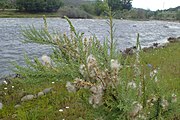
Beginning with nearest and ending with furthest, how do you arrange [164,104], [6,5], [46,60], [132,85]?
[46,60] < [132,85] < [164,104] < [6,5]

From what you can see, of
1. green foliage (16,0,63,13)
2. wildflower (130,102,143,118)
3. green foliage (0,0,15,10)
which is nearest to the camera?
wildflower (130,102,143,118)

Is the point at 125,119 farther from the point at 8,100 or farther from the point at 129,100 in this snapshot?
the point at 8,100

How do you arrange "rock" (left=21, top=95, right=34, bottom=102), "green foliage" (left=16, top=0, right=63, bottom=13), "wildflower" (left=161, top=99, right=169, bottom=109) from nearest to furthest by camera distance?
1. "wildflower" (left=161, top=99, right=169, bottom=109)
2. "rock" (left=21, top=95, right=34, bottom=102)
3. "green foliage" (left=16, top=0, right=63, bottom=13)

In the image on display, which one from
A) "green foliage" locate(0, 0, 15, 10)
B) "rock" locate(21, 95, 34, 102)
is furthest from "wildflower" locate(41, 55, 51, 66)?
"green foliage" locate(0, 0, 15, 10)

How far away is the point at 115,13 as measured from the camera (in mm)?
2455

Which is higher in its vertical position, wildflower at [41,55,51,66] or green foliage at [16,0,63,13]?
wildflower at [41,55,51,66]

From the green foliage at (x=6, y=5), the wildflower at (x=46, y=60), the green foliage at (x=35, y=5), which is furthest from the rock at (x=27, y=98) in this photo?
the green foliage at (x=6, y=5)

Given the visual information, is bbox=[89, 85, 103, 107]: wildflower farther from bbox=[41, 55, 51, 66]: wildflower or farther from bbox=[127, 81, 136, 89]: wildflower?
bbox=[41, 55, 51, 66]: wildflower

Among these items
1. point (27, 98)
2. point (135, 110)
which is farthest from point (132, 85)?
point (27, 98)

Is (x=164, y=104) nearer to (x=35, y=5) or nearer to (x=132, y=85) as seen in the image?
(x=132, y=85)

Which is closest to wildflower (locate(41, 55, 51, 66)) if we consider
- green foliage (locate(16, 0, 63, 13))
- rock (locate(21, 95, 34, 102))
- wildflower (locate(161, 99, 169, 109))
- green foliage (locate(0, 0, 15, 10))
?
wildflower (locate(161, 99, 169, 109))

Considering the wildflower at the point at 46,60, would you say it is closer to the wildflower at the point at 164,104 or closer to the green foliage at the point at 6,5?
the wildflower at the point at 164,104

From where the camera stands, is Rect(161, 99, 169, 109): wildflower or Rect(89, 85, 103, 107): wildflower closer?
Rect(89, 85, 103, 107): wildflower

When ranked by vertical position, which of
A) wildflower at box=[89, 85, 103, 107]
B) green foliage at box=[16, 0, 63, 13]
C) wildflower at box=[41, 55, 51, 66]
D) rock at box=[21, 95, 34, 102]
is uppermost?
wildflower at box=[41, 55, 51, 66]
